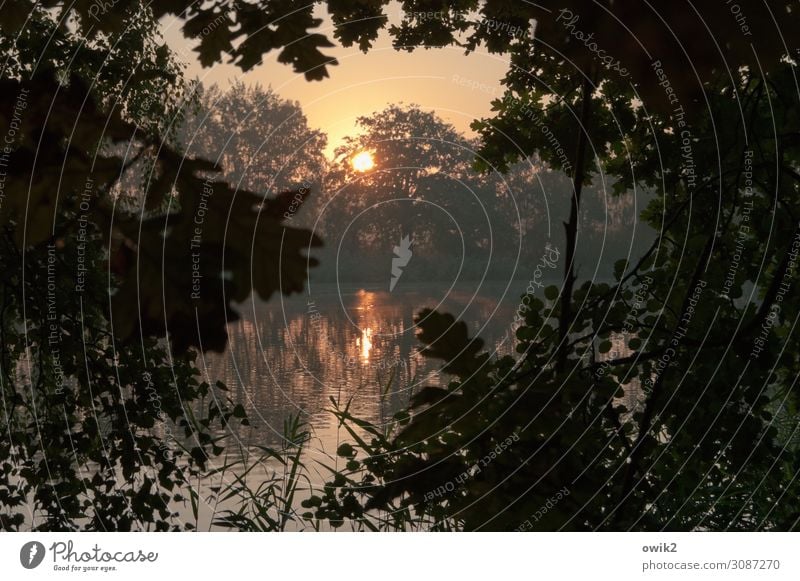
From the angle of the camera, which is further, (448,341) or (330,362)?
(330,362)

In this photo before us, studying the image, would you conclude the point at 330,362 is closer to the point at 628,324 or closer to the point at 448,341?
the point at 628,324

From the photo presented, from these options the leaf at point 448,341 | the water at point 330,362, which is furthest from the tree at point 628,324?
the water at point 330,362

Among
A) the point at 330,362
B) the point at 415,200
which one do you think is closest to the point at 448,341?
the point at 415,200

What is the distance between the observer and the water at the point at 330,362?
14.0 feet

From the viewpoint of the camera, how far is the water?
168 inches

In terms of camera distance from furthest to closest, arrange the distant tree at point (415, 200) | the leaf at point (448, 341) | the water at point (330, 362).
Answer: the water at point (330, 362)
the distant tree at point (415, 200)
the leaf at point (448, 341)

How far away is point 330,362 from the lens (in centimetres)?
873

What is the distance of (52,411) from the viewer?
13.4 feet

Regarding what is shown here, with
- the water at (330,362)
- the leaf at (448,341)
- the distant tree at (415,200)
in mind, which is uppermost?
the distant tree at (415,200)

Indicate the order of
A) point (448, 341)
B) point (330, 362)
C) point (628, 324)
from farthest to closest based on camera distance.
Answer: point (330, 362)
point (628, 324)
point (448, 341)

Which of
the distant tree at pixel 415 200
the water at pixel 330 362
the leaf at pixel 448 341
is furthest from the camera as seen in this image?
the water at pixel 330 362

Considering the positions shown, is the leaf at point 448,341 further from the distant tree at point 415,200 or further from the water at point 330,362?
the distant tree at point 415,200

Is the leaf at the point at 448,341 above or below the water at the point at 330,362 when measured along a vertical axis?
above

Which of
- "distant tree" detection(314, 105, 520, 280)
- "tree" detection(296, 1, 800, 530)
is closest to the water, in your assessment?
"tree" detection(296, 1, 800, 530)
